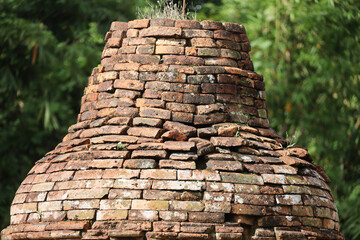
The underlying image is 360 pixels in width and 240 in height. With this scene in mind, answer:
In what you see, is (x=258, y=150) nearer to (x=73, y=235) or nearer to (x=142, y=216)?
(x=142, y=216)

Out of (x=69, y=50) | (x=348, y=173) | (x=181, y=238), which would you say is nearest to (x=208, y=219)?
(x=181, y=238)

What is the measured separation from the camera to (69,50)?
492 inches

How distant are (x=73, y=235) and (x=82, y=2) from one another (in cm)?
917

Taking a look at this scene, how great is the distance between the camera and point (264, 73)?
11.4m

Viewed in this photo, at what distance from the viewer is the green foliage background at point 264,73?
446 inches

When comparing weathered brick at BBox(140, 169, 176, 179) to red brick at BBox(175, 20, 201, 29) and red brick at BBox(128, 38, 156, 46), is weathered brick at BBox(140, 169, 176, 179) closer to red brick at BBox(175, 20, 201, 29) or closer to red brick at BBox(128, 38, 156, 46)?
red brick at BBox(128, 38, 156, 46)

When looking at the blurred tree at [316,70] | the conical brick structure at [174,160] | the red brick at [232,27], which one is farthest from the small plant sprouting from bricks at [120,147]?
the blurred tree at [316,70]

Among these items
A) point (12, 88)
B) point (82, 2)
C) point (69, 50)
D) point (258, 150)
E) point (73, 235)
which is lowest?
point (73, 235)

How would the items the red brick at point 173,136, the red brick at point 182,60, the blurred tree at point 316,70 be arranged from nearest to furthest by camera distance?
the red brick at point 173,136
the red brick at point 182,60
the blurred tree at point 316,70

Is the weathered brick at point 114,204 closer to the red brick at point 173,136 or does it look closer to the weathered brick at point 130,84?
the red brick at point 173,136

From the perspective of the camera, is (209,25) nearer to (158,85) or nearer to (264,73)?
(158,85)

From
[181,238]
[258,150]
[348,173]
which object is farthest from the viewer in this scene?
[348,173]

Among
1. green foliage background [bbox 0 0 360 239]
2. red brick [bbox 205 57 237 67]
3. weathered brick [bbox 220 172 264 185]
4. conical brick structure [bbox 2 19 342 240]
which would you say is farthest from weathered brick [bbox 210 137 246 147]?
green foliage background [bbox 0 0 360 239]

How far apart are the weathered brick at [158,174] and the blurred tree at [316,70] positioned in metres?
6.83
